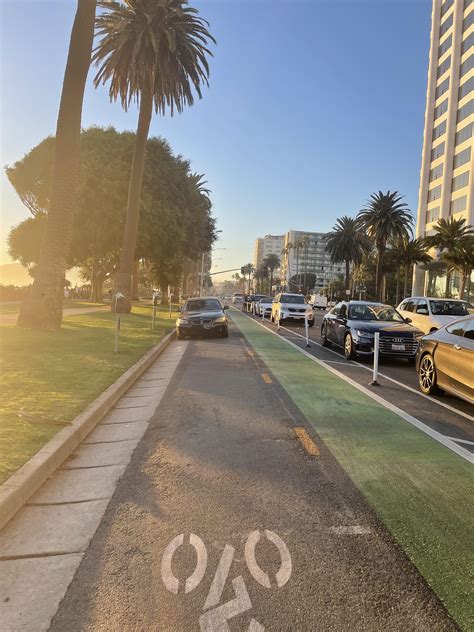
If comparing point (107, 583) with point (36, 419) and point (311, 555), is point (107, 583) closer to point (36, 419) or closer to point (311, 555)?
point (311, 555)

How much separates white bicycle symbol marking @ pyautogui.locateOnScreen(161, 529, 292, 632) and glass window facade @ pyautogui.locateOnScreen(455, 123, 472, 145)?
204 ft

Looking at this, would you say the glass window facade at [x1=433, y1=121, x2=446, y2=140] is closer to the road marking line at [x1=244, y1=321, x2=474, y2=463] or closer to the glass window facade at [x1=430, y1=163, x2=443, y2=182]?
the glass window facade at [x1=430, y1=163, x2=443, y2=182]

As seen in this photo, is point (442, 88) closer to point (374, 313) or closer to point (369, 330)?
point (374, 313)

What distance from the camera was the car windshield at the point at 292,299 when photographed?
27864 millimetres

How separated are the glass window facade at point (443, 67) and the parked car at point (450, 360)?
2635 inches

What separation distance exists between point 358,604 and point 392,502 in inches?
55.9

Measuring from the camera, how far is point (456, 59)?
197 feet

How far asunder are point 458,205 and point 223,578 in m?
62.3

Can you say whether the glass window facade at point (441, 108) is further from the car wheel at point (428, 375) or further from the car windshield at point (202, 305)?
the car wheel at point (428, 375)

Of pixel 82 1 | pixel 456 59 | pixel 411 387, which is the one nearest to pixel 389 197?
pixel 456 59

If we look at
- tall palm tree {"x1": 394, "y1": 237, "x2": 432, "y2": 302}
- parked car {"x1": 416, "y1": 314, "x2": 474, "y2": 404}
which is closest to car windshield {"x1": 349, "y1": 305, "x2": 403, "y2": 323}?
parked car {"x1": 416, "y1": 314, "x2": 474, "y2": 404}

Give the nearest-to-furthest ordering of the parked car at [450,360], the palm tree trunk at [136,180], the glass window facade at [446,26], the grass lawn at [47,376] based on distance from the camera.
→ the grass lawn at [47,376] < the parked car at [450,360] < the palm tree trunk at [136,180] < the glass window facade at [446,26]

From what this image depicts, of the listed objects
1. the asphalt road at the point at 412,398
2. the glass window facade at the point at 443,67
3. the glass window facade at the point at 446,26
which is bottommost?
the asphalt road at the point at 412,398

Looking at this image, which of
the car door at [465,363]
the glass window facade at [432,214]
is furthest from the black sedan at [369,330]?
the glass window facade at [432,214]
